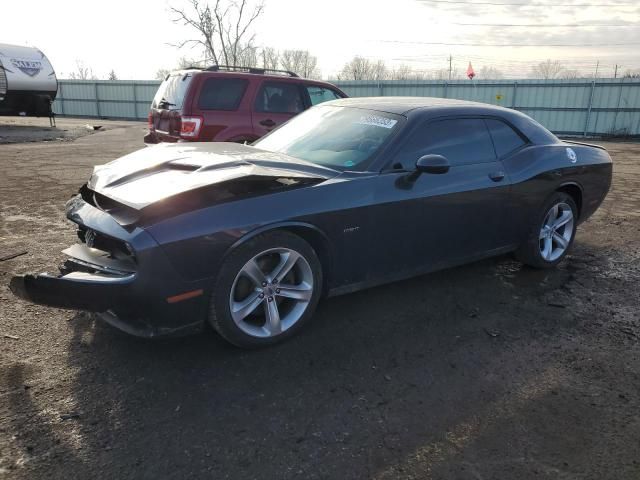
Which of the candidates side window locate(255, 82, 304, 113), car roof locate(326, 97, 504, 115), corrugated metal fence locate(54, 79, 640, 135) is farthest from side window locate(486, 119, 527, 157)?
corrugated metal fence locate(54, 79, 640, 135)

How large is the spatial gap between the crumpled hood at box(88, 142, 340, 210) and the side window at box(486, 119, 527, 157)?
1701 millimetres

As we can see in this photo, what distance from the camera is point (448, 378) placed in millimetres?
2893

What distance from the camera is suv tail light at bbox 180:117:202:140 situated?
22.8ft

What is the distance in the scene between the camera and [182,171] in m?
3.21

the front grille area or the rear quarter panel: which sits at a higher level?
the rear quarter panel

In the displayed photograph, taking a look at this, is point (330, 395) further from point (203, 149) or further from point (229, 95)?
point (229, 95)

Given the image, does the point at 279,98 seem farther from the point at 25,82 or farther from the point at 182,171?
the point at 25,82

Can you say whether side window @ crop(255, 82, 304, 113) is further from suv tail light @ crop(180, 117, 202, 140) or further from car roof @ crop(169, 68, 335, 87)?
suv tail light @ crop(180, 117, 202, 140)

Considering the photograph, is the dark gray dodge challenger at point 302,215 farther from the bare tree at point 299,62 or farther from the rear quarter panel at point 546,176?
the bare tree at point 299,62

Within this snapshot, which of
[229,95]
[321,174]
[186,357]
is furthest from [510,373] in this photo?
[229,95]

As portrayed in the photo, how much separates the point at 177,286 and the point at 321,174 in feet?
4.10

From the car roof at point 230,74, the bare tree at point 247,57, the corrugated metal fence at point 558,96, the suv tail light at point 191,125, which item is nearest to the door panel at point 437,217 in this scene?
the suv tail light at point 191,125

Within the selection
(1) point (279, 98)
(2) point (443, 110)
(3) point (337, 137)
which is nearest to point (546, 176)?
(2) point (443, 110)

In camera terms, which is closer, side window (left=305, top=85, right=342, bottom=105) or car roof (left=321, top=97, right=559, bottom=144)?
car roof (left=321, top=97, right=559, bottom=144)
